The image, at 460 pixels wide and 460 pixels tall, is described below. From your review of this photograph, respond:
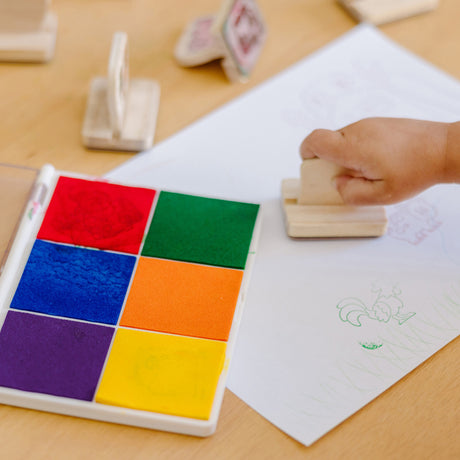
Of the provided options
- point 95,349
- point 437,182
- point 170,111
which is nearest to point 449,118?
point 437,182

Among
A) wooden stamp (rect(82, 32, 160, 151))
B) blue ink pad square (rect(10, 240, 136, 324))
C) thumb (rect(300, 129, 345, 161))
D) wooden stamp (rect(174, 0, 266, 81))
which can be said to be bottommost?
blue ink pad square (rect(10, 240, 136, 324))

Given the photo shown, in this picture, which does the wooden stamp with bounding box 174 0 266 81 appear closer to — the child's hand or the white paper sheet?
the white paper sheet

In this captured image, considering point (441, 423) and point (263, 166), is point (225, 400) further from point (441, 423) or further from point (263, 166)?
point (263, 166)

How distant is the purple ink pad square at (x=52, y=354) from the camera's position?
667 mm

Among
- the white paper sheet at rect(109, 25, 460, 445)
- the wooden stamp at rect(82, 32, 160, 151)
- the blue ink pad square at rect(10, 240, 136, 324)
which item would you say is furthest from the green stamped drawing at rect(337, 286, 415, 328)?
the wooden stamp at rect(82, 32, 160, 151)

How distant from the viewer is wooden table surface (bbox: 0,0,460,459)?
0.66 metres

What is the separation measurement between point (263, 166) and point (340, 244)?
166 mm

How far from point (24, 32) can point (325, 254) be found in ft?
1.88

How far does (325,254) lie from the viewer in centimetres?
82

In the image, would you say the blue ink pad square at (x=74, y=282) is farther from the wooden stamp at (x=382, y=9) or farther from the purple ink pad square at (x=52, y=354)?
the wooden stamp at (x=382, y=9)

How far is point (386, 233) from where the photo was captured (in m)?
0.85

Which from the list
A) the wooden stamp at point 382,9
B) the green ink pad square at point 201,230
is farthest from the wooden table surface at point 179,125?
the green ink pad square at point 201,230

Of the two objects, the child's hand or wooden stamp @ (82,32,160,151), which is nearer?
the child's hand

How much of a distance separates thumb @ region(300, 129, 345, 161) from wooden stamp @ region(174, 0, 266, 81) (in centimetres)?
25
